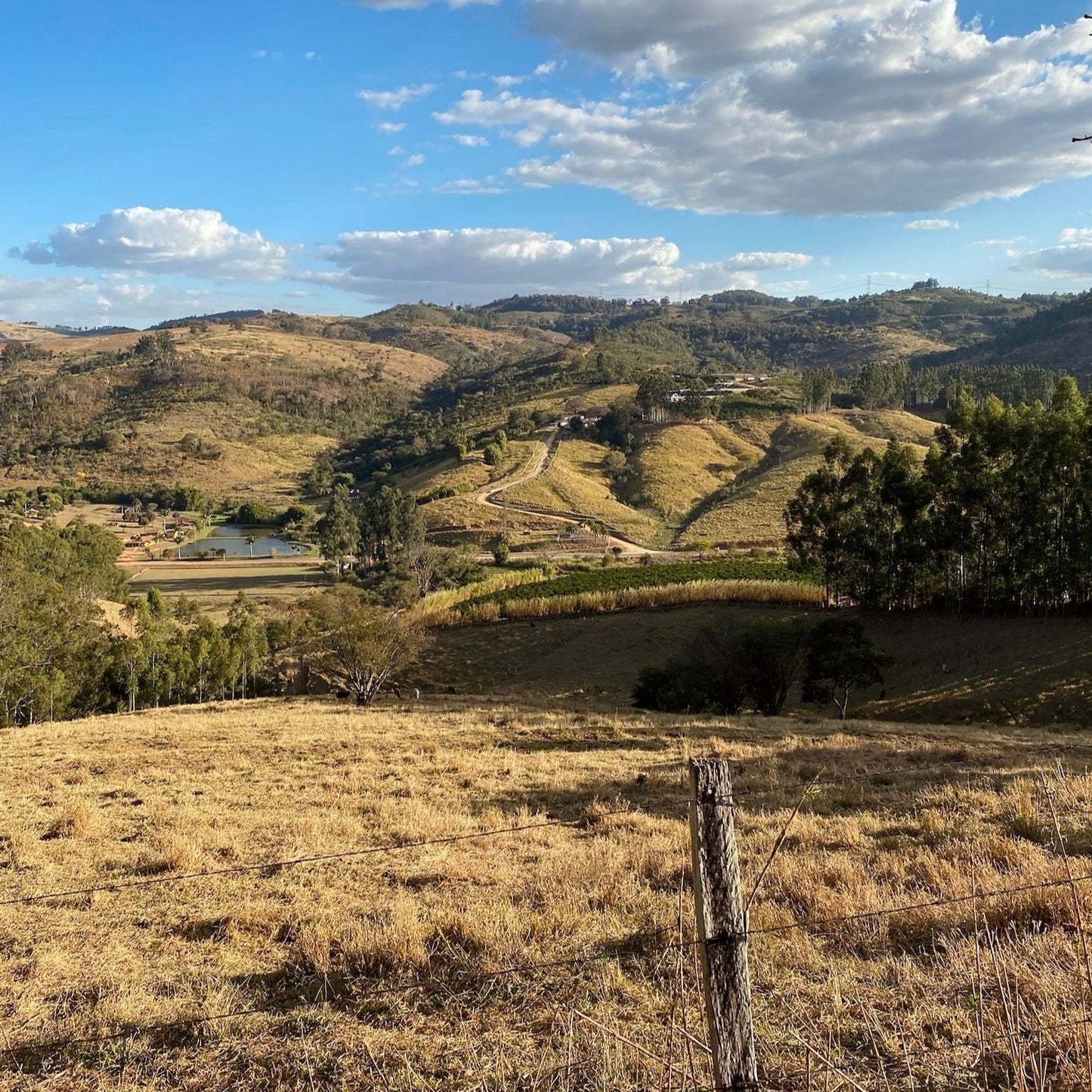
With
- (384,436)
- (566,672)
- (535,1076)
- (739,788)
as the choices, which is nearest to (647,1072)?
(535,1076)

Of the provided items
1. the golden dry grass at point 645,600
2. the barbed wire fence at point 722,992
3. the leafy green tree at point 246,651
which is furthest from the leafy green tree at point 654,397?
the barbed wire fence at point 722,992

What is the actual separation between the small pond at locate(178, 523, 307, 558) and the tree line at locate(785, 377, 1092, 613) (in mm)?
77741

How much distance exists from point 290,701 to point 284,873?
980 inches

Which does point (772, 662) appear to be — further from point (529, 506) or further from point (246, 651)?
point (529, 506)

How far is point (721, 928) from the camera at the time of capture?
12.4 ft

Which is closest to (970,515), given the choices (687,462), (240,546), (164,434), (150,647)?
(150,647)

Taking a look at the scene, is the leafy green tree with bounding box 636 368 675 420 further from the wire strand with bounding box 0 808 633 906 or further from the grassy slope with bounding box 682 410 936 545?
the wire strand with bounding box 0 808 633 906

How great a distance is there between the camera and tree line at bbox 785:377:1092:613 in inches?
1235

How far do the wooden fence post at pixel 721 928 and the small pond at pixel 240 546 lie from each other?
331 ft

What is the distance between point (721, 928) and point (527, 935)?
3.35 m

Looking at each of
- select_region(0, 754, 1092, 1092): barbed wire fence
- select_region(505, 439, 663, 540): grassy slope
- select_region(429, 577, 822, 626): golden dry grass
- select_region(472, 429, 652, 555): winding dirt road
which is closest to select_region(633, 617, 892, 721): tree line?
select_region(429, 577, 822, 626): golden dry grass

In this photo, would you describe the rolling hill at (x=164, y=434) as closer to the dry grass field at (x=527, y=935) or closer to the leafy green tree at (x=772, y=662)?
the leafy green tree at (x=772, y=662)

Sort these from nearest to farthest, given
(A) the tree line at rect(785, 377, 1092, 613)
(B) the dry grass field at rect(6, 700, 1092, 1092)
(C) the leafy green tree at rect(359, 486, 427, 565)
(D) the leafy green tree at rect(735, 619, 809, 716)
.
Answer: (B) the dry grass field at rect(6, 700, 1092, 1092), (D) the leafy green tree at rect(735, 619, 809, 716), (A) the tree line at rect(785, 377, 1092, 613), (C) the leafy green tree at rect(359, 486, 427, 565)

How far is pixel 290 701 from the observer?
32.1m
